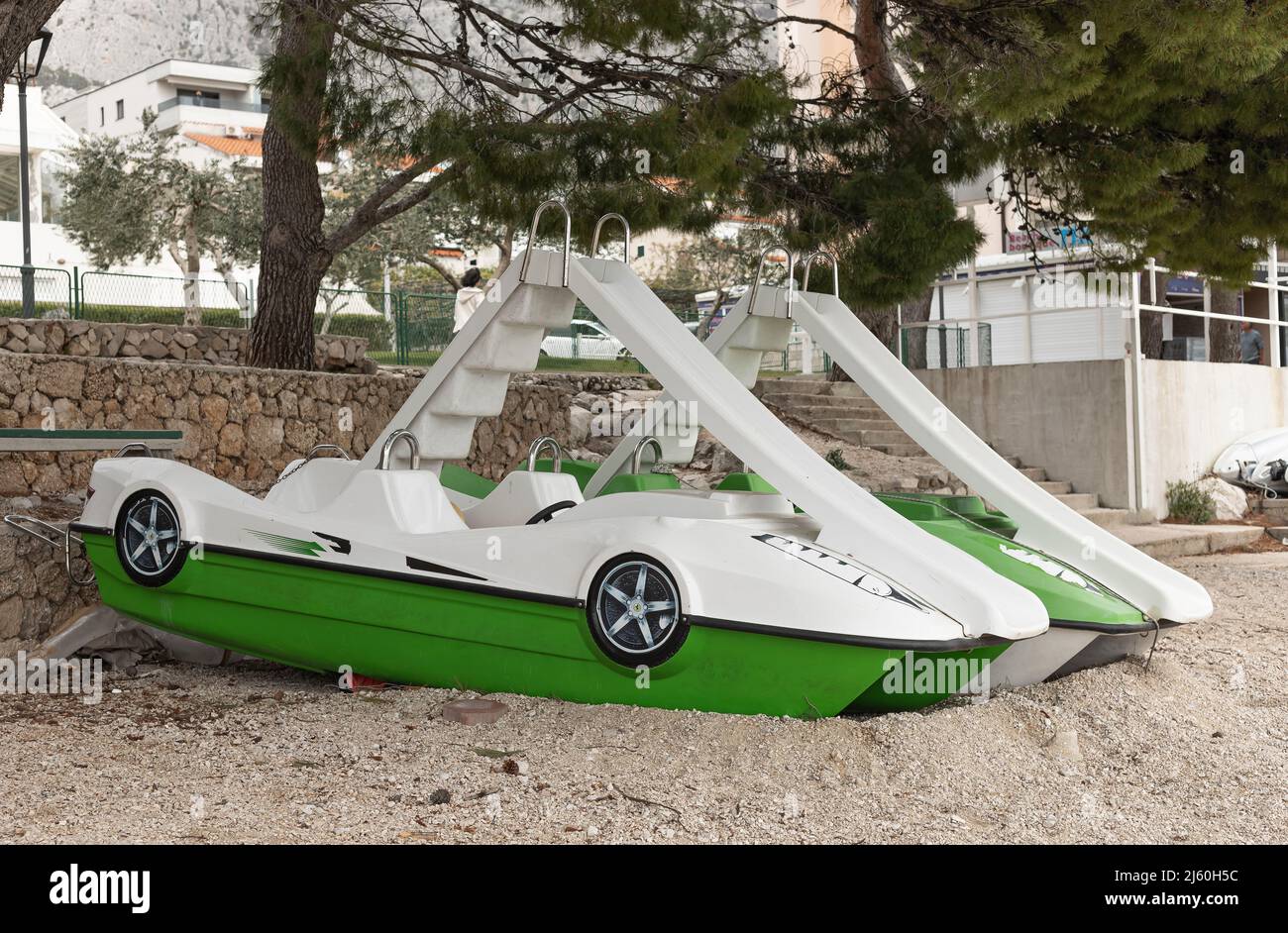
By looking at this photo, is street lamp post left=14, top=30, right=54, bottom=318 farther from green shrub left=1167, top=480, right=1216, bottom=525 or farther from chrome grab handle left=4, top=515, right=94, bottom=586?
green shrub left=1167, top=480, right=1216, bottom=525

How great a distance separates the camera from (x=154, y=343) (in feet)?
42.0

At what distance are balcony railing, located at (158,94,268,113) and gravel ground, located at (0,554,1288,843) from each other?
6254cm

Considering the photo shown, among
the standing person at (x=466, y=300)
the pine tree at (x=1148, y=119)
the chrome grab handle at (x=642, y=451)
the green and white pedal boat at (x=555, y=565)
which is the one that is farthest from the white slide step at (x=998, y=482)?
the standing person at (x=466, y=300)

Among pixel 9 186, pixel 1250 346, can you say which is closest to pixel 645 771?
pixel 1250 346

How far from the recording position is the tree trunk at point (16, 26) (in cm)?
629

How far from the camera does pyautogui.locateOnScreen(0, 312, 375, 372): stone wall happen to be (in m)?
11.6

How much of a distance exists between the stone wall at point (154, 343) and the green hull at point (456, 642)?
20.4 ft

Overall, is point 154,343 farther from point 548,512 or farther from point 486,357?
point 548,512

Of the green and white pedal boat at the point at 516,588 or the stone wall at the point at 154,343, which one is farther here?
the stone wall at the point at 154,343

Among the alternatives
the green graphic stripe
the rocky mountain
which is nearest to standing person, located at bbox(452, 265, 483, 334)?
the green graphic stripe

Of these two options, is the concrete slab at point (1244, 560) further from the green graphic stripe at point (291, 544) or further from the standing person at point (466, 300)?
the standing person at point (466, 300)

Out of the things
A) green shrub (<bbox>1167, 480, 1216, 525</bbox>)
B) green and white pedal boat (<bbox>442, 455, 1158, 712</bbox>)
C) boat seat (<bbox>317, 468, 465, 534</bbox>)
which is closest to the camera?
green and white pedal boat (<bbox>442, 455, 1158, 712</bbox>)

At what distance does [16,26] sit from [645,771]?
4792 mm

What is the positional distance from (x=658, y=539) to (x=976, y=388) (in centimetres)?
1186
